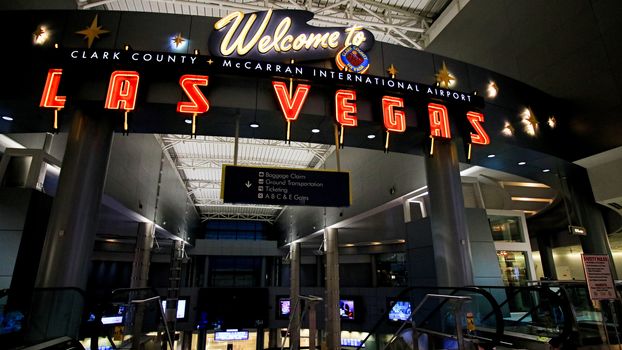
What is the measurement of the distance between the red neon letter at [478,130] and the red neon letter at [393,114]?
5.10 ft

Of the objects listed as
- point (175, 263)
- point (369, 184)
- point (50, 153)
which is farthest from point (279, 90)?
point (175, 263)

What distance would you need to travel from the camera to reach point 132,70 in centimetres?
582

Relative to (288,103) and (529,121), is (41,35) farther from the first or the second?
(529,121)

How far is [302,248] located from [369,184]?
14474 mm

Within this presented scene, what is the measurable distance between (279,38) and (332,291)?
45.8ft

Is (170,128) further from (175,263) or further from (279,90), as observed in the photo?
(175,263)

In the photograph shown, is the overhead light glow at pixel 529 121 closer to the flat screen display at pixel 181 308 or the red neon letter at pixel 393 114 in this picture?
the red neon letter at pixel 393 114

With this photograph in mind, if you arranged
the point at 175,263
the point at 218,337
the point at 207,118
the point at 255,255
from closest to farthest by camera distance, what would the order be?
1. the point at 207,118
2. the point at 175,263
3. the point at 218,337
4. the point at 255,255

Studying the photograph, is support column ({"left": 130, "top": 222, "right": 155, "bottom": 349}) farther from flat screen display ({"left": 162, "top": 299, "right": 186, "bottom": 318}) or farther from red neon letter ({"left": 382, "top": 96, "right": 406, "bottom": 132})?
red neon letter ({"left": 382, "top": 96, "right": 406, "bottom": 132})

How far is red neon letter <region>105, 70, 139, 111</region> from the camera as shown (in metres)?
5.53

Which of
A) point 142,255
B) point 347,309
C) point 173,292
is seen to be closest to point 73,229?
point 142,255

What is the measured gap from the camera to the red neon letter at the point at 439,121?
6664 millimetres

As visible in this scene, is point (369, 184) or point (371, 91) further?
point (369, 184)

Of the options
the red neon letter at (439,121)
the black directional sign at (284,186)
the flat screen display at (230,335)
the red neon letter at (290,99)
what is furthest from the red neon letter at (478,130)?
the flat screen display at (230,335)
